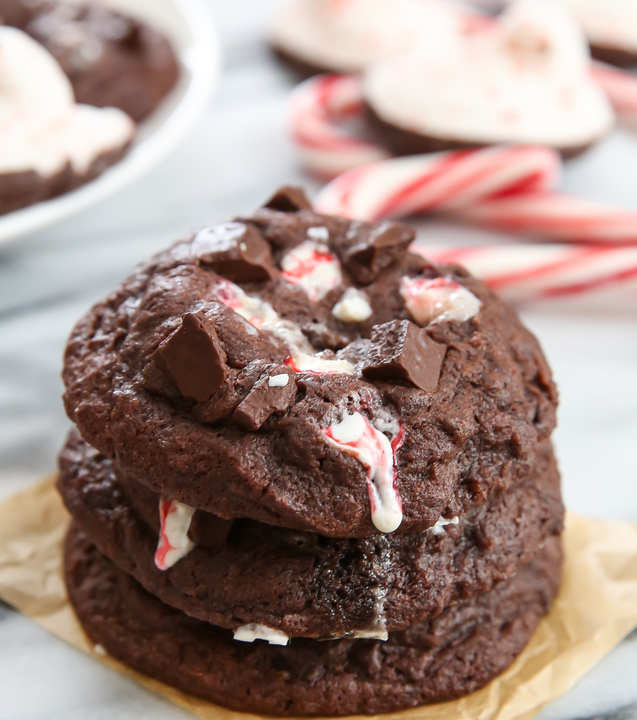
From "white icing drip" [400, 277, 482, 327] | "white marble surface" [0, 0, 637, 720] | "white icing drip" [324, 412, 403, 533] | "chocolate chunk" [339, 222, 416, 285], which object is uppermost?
"chocolate chunk" [339, 222, 416, 285]

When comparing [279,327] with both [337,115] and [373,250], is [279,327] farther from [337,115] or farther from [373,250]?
[337,115]

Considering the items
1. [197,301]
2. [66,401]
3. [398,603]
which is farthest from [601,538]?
[66,401]

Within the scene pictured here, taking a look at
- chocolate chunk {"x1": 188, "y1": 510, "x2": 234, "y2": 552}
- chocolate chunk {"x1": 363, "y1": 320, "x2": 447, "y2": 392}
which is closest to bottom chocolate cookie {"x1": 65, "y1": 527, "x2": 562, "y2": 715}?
chocolate chunk {"x1": 188, "y1": 510, "x2": 234, "y2": 552}

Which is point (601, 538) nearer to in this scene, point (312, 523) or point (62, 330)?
point (312, 523)

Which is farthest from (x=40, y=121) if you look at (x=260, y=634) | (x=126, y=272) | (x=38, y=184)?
(x=260, y=634)

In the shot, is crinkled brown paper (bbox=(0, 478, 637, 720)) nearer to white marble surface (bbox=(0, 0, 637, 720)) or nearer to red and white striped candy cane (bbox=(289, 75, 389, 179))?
white marble surface (bbox=(0, 0, 637, 720))

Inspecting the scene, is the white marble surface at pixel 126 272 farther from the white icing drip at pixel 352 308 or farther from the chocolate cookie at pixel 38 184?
the white icing drip at pixel 352 308
